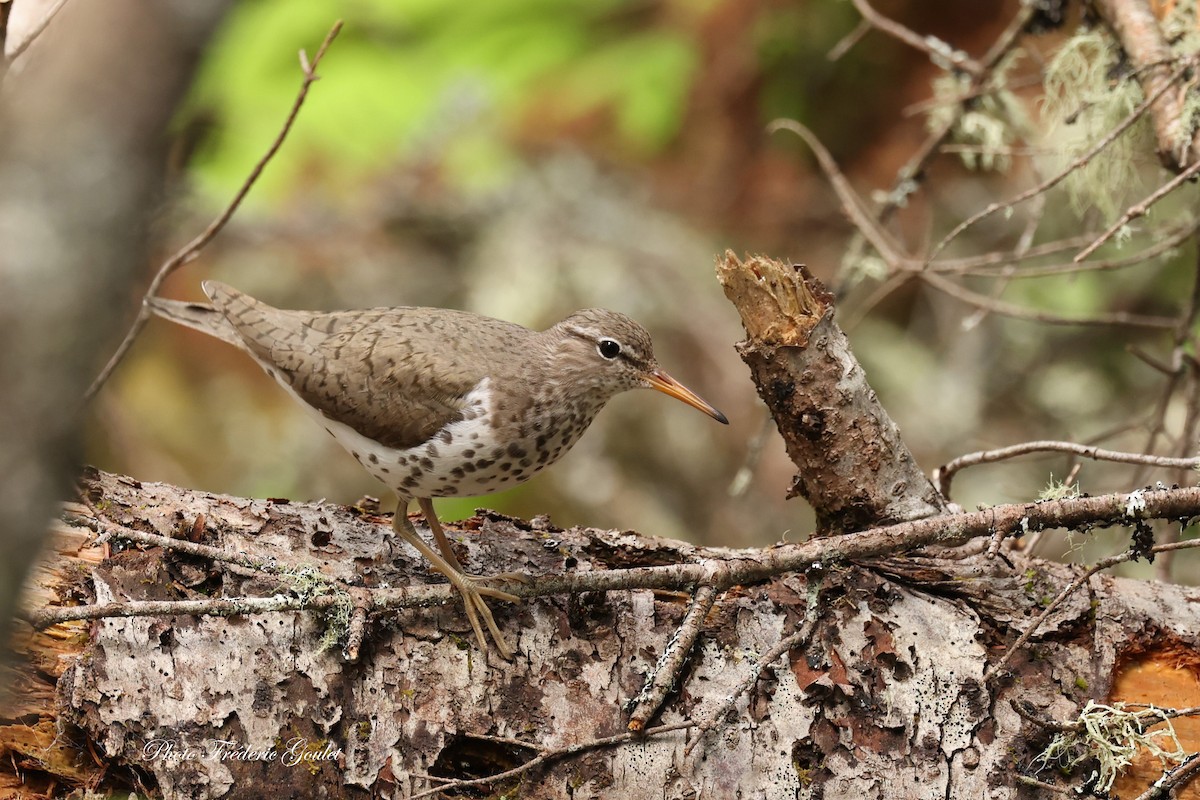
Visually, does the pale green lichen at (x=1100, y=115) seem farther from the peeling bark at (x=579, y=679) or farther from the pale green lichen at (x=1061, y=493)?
the peeling bark at (x=579, y=679)

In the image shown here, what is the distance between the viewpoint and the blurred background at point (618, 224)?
746cm

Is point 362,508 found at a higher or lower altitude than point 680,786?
higher

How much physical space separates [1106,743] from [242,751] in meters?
2.32

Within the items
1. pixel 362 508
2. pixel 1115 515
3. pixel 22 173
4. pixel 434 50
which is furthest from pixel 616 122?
pixel 22 173

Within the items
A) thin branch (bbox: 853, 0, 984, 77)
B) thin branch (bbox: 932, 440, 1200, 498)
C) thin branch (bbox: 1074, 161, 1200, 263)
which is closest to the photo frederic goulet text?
thin branch (bbox: 932, 440, 1200, 498)

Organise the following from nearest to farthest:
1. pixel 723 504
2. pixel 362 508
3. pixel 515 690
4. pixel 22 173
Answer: pixel 22 173 → pixel 515 690 → pixel 362 508 → pixel 723 504

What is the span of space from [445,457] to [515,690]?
33.5 inches

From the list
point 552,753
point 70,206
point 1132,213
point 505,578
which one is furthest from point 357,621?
point 1132,213

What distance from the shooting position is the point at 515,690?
2922 mm

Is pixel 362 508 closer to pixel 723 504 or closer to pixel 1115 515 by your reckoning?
pixel 1115 515

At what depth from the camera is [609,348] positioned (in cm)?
395

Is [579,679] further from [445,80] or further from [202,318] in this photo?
[445,80]

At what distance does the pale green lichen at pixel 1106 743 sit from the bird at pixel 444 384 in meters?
1.48

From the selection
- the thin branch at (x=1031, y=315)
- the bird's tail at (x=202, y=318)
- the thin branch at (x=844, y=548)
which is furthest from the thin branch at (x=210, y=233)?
the thin branch at (x=1031, y=315)
